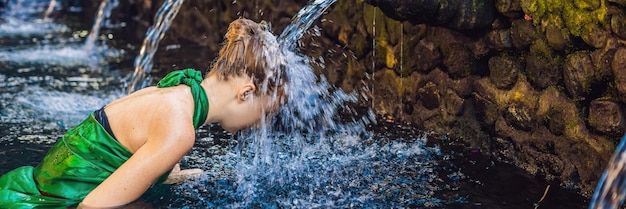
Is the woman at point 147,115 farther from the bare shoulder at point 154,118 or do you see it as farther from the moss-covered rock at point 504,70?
the moss-covered rock at point 504,70

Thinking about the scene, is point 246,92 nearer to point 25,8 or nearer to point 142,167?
point 142,167

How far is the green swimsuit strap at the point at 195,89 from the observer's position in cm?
266

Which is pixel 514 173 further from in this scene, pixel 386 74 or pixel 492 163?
pixel 386 74

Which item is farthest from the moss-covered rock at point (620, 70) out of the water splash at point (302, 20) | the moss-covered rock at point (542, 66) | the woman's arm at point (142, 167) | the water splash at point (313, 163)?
the woman's arm at point (142, 167)

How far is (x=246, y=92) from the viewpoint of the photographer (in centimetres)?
272

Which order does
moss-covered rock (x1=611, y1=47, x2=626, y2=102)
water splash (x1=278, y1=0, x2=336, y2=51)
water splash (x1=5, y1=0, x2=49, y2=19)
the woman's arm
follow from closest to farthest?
the woman's arm
moss-covered rock (x1=611, y1=47, x2=626, y2=102)
water splash (x1=278, y1=0, x2=336, y2=51)
water splash (x1=5, y1=0, x2=49, y2=19)

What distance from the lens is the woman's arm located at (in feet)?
8.18

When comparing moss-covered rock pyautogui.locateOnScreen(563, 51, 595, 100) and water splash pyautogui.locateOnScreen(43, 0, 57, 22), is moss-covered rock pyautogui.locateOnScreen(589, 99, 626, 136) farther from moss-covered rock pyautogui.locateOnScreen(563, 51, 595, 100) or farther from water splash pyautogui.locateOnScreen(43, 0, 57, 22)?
water splash pyautogui.locateOnScreen(43, 0, 57, 22)

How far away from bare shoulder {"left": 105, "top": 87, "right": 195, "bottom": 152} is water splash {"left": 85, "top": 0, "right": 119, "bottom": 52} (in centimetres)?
494

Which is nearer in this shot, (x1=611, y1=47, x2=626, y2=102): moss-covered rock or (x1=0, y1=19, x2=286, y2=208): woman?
(x1=0, y1=19, x2=286, y2=208): woman

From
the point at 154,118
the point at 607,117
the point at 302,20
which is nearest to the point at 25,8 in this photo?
the point at 302,20

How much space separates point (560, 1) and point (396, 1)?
69 cm

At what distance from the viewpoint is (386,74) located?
4.73 metres

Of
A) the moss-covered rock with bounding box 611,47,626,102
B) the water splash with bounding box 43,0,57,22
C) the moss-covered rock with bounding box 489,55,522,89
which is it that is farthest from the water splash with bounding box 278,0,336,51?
the water splash with bounding box 43,0,57,22
